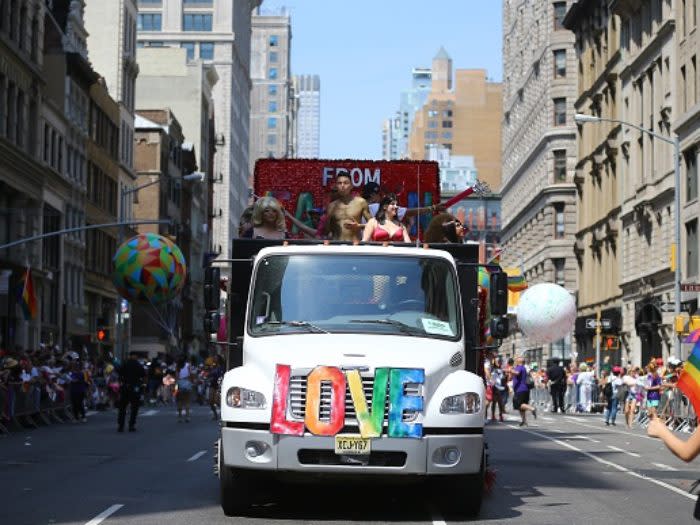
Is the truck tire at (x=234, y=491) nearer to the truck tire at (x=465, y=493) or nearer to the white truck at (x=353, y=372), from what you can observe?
the white truck at (x=353, y=372)

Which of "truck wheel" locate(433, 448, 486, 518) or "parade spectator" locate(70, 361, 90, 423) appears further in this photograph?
"parade spectator" locate(70, 361, 90, 423)

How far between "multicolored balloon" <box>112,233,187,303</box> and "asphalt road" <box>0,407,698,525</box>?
5.36m

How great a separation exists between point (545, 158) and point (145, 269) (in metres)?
73.4

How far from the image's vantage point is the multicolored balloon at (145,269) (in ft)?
112

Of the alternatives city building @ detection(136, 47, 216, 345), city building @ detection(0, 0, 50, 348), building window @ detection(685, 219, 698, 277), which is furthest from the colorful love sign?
city building @ detection(136, 47, 216, 345)

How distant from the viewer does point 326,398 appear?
13938mm

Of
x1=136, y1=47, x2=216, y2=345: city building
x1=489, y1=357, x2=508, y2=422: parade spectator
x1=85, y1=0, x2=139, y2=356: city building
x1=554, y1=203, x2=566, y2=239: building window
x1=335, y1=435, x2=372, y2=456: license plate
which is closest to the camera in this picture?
x1=335, y1=435, x2=372, y2=456: license plate

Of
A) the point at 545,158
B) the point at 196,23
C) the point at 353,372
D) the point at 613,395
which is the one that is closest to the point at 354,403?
the point at 353,372

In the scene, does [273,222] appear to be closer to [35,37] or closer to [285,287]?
[285,287]

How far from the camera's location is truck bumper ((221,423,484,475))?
13.8 m

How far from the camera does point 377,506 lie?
15.6 metres

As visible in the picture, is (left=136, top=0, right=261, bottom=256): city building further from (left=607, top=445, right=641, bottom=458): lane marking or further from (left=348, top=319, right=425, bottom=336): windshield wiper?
(left=348, top=319, right=425, bottom=336): windshield wiper

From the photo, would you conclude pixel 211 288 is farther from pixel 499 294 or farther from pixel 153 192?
pixel 153 192

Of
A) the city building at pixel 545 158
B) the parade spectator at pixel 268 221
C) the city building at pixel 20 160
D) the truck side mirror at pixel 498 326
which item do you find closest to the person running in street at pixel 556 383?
the city building at pixel 20 160
